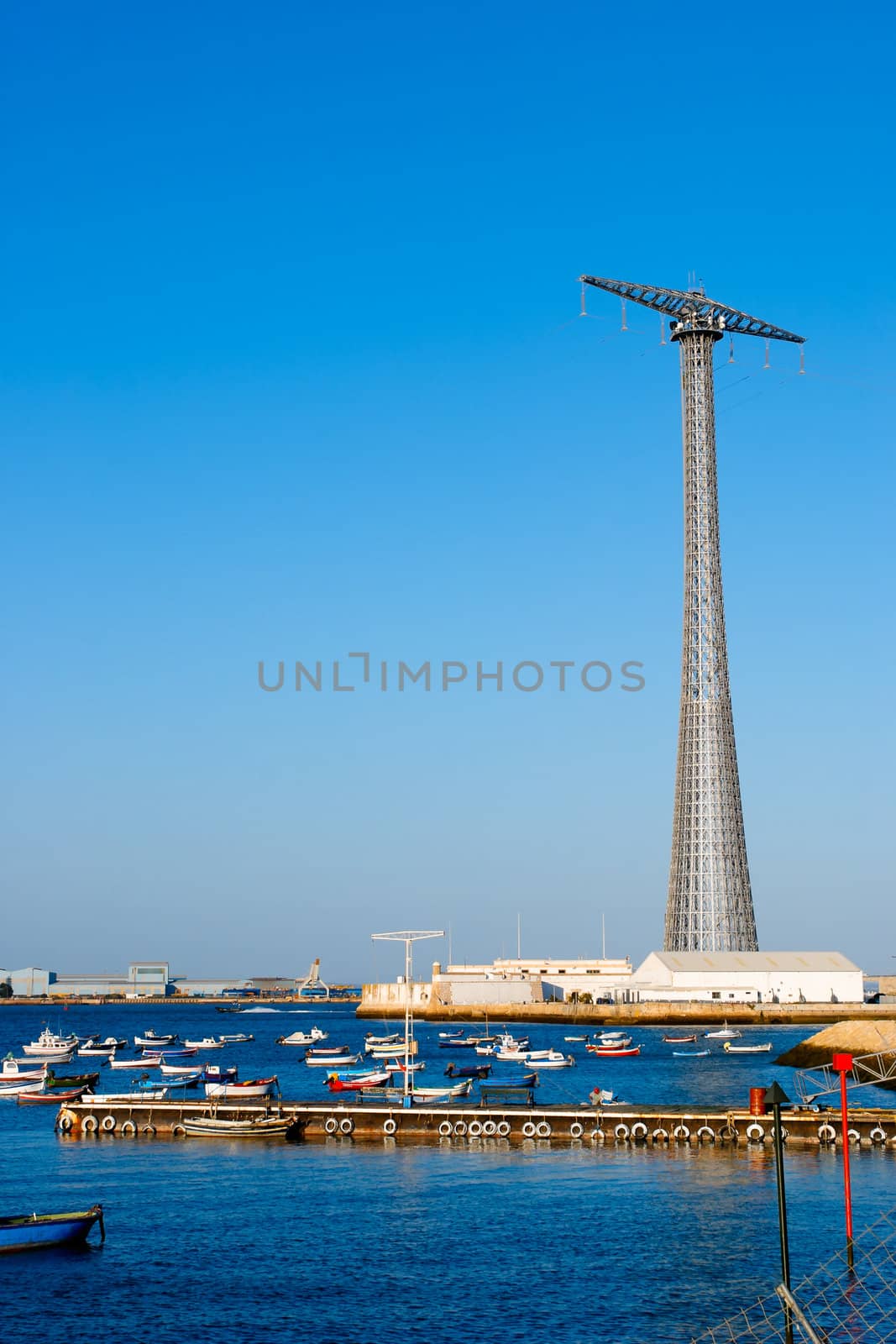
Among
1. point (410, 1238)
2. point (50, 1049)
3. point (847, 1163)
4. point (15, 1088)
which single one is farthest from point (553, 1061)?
point (847, 1163)

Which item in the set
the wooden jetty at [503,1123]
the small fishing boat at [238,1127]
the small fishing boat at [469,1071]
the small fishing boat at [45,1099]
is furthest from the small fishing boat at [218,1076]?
the small fishing boat at [238,1127]

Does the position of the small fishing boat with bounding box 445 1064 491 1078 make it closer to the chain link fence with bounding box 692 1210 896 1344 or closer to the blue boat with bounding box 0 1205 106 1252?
the blue boat with bounding box 0 1205 106 1252

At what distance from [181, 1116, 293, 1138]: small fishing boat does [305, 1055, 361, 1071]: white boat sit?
49.7 metres

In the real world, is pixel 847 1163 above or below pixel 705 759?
below

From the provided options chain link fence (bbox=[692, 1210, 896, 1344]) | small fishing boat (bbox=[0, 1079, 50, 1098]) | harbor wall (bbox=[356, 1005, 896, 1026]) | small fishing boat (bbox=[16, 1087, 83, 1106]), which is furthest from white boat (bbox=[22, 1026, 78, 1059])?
chain link fence (bbox=[692, 1210, 896, 1344])

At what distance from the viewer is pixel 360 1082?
89250 millimetres

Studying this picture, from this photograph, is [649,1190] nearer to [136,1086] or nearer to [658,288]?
[136,1086]

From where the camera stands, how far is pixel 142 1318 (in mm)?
38094

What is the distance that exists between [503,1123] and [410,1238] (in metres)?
23.3

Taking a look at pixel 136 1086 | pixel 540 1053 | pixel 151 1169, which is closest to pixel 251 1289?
pixel 151 1169

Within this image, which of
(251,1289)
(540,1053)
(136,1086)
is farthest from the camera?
(540,1053)

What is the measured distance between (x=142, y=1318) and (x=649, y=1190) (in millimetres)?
22296

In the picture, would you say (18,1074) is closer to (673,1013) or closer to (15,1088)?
(15,1088)

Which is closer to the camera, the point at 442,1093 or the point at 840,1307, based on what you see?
the point at 840,1307
